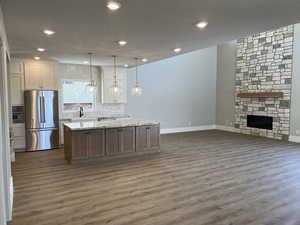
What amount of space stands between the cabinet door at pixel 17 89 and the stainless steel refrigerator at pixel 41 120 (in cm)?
14

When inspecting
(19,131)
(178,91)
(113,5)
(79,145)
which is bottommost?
(79,145)

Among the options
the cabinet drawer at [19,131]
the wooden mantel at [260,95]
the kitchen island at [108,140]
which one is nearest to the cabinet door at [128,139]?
the kitchen island at [108,140]

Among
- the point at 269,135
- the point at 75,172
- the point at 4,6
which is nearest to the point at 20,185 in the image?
the point at 75,172

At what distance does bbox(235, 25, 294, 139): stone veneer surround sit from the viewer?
782cm

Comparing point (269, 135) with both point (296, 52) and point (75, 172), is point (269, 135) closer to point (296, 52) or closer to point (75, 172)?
point (296, 52)

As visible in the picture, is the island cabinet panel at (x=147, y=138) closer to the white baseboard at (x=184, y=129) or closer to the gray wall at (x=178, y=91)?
the gray wall at (x=178, y=91)

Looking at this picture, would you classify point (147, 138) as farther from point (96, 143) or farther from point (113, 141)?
point (96, 143)

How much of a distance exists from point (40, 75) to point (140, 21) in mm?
4387

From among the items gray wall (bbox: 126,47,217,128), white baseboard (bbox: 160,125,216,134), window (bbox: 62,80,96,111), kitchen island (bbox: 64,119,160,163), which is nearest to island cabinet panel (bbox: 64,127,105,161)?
kitchen island (bbox: 64,119,160,163)

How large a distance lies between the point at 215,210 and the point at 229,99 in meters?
7.77

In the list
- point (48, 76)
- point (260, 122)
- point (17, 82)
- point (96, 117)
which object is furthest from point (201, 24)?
point (260, 122)

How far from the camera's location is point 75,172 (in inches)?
178

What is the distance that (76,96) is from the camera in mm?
7730

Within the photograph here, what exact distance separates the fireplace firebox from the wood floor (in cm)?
260
